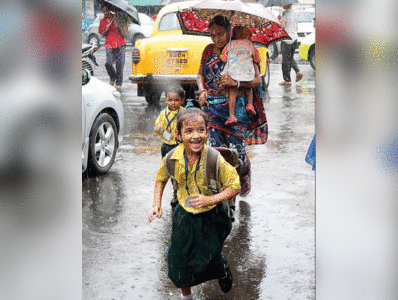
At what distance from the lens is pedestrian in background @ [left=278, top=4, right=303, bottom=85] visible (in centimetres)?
1480

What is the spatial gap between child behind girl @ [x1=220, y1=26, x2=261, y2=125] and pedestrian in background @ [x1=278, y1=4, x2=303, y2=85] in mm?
8116

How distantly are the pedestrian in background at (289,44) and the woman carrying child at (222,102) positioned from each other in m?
7.94

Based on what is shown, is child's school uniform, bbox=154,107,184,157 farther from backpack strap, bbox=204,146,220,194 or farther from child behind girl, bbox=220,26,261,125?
backpack strap, bbox=204,146,220,194

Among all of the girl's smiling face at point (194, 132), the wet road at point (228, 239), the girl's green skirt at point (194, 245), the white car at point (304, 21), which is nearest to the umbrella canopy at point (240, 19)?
the wet road at point (228, 239)

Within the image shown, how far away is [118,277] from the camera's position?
4652mm

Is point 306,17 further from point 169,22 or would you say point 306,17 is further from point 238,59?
point 238,59

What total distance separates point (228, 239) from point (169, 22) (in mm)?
8834

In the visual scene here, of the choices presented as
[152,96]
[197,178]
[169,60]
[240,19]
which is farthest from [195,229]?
[152,96]

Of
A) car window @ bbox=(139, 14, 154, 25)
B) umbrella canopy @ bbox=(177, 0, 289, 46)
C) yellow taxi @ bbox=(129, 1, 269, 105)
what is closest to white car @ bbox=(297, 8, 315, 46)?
car window @ bbox=(139, 14, 154, 25)

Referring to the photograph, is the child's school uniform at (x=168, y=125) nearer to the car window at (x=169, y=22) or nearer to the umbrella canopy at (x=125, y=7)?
the umbrella canopy at (x=125, y=7)

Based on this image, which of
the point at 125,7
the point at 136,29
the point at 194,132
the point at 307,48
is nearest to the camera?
the point at 194,132

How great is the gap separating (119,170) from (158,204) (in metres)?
3.90

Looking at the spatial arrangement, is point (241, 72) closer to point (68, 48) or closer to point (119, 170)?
point (119, 170)

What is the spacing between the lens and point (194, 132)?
157 inches
